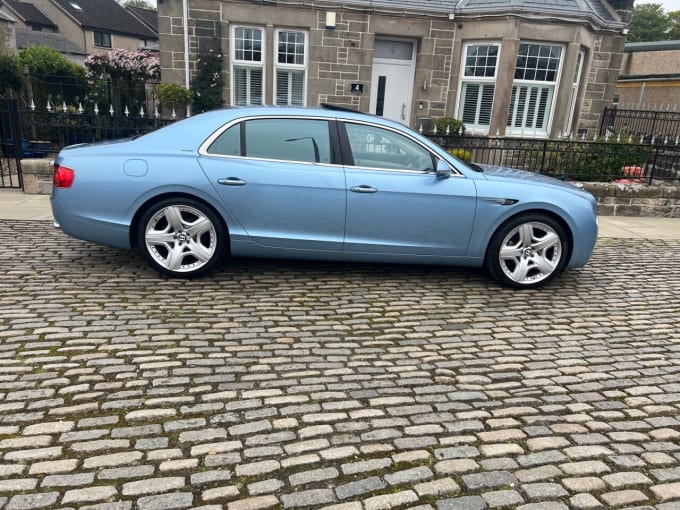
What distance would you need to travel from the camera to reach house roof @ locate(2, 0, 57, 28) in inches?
1772

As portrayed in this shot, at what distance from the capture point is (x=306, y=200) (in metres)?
5.19

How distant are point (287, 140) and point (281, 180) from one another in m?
0.44

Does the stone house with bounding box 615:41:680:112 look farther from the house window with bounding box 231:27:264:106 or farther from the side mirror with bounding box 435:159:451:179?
the side mirror with bounding box 435:159:451:179

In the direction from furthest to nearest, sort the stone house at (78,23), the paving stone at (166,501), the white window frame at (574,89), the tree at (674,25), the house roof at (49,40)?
the tree at (674,25) < the stone house at (78,23) < the house roof at (49,40) < the white window frame at (574,89) < the paving stone at (166,501)

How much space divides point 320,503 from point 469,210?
140 inches

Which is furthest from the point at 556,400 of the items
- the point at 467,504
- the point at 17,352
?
the point at 17,352

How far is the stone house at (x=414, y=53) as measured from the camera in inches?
543

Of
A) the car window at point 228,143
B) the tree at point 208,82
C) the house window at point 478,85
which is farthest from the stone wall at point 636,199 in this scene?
the tree at point 208,82

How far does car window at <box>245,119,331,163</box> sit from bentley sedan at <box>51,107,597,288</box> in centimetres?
1

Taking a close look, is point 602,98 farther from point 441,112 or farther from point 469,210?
point 469,210

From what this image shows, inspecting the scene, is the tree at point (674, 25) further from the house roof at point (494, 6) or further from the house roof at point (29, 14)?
the house roof at point (29, 14)

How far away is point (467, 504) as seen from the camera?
2.50m

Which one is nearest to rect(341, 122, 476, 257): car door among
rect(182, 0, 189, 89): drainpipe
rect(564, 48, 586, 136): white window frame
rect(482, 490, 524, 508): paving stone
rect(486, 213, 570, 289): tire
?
rect(486, 213, 570, 289): tire

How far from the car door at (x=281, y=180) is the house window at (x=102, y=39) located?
49.3 metres
